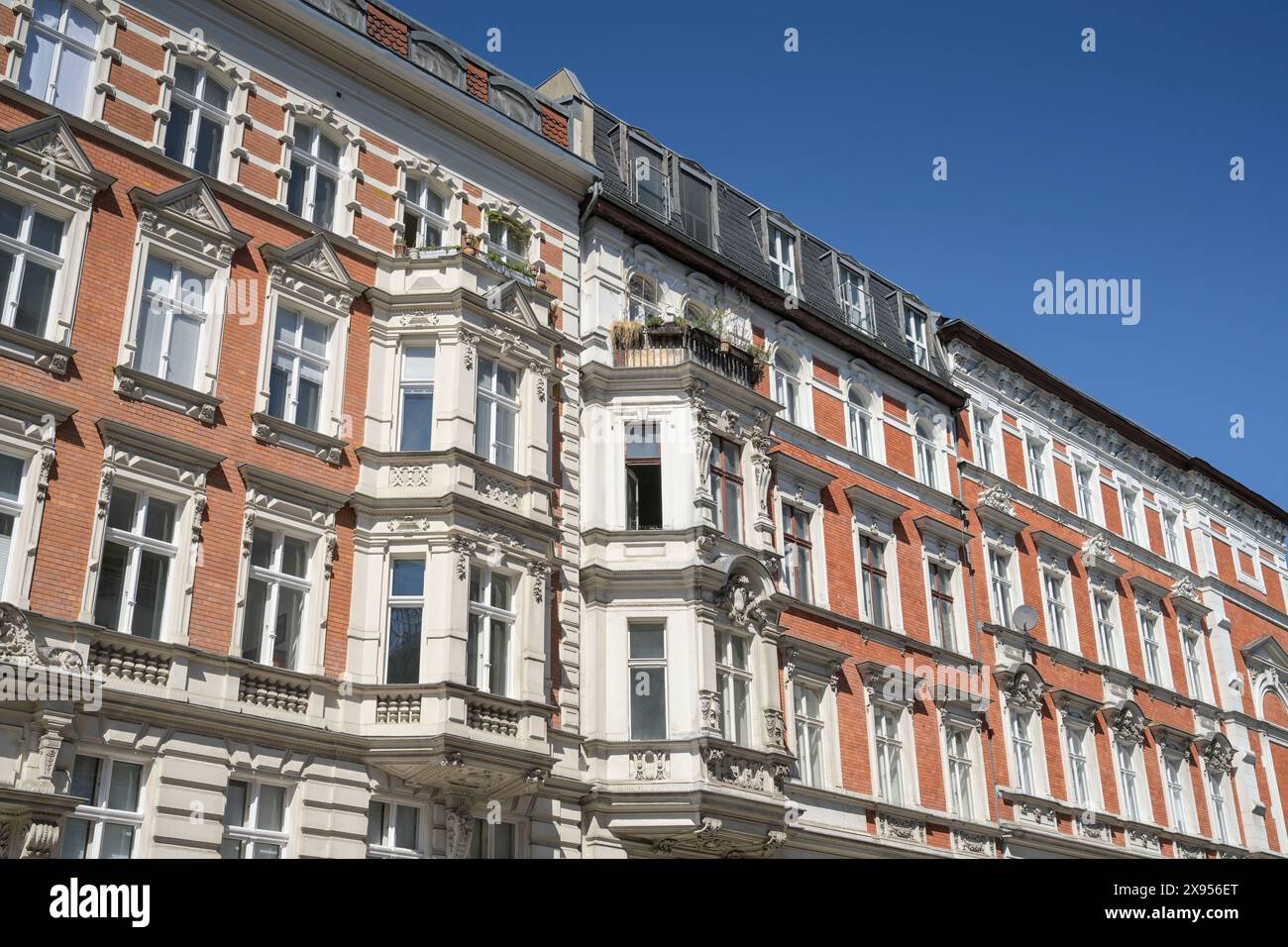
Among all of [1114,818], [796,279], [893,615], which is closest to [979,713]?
[893,615]

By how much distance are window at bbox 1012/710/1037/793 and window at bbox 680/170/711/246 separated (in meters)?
13.2

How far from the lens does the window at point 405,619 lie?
63.7 feet

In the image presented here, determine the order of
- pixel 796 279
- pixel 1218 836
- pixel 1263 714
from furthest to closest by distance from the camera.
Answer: pixel 1263 714
pixel 1218 836
pixel 796 279

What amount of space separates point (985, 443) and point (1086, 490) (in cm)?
515

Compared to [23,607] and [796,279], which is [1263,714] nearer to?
[796,279]

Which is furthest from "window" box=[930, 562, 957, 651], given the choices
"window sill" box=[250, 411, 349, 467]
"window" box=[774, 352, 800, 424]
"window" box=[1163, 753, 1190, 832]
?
"window sill" box=[250, 411, 349, 467]

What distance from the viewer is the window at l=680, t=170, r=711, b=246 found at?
2833cm

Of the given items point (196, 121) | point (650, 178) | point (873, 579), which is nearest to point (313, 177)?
point (196, 121)

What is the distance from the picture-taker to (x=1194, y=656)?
38.8m

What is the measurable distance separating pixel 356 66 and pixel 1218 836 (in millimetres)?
29837

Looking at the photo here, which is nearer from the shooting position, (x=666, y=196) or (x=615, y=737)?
(x=615, y=737)

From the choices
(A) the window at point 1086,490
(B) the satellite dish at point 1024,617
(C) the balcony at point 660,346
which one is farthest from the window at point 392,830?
(A) the window at point 1086,490

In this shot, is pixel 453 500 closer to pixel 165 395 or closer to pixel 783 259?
pixel 165 395

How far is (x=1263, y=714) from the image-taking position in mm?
39938
